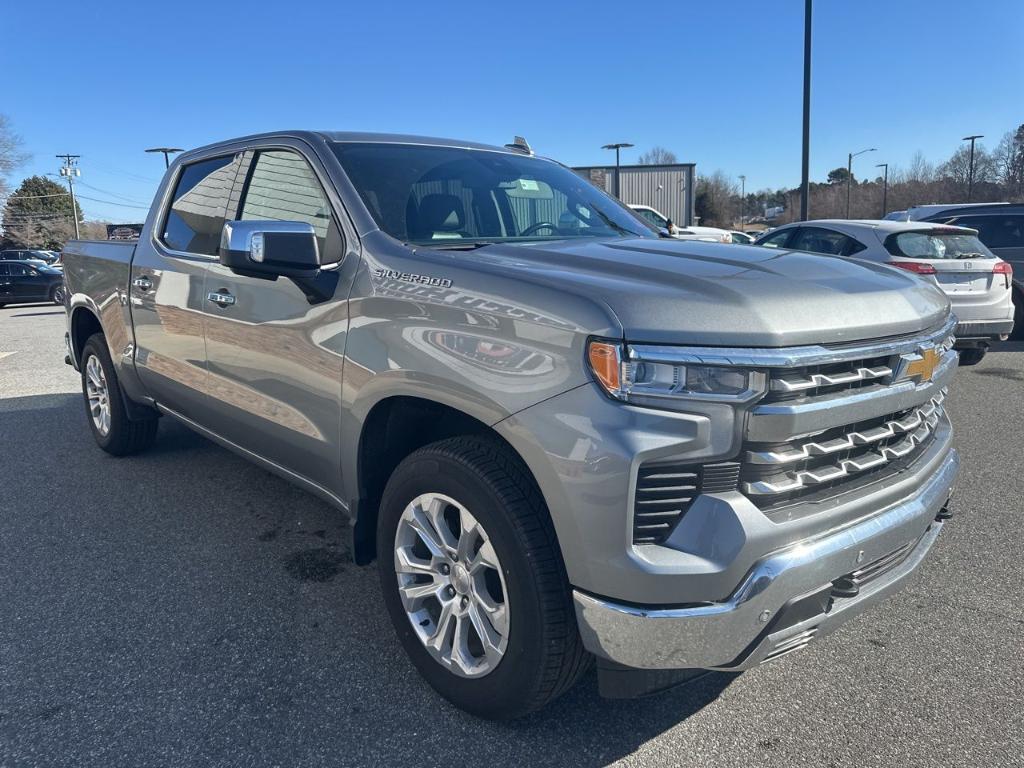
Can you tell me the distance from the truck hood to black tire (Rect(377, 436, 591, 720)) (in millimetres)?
560

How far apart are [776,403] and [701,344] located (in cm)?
25

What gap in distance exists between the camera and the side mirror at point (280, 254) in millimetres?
2697

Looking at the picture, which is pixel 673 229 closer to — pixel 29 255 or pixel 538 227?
pixel 538 227

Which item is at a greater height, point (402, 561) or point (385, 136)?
point (385, 136)

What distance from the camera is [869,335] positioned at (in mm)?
2201

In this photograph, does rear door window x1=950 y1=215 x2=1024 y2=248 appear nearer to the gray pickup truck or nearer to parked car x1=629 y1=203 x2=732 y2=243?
parked car x1=629 y1=203 x2=732 y2=243

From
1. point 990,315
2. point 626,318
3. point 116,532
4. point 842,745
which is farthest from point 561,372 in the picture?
point 990,315

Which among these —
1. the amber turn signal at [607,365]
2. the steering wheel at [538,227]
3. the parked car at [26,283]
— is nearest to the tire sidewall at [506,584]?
the amber turn signal at [607,365]

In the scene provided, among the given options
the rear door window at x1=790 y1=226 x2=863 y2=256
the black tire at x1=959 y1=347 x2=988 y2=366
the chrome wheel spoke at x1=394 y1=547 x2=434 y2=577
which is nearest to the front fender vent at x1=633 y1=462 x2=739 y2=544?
the chrome wheel spoke at x1=394 y1=547 x2=434 y2=577

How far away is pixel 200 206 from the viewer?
13.4 feet

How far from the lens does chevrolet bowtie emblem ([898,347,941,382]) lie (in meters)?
2.33

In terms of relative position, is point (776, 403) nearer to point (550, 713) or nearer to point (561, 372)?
point (561, 372)

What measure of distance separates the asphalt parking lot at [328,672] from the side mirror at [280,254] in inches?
53.7

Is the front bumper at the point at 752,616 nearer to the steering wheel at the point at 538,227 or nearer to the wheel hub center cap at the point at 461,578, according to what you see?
the wheel hub center cap at the point at 461,578
